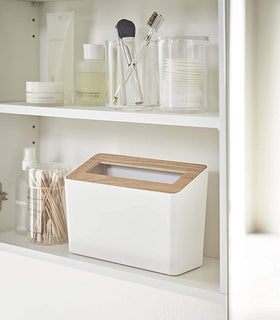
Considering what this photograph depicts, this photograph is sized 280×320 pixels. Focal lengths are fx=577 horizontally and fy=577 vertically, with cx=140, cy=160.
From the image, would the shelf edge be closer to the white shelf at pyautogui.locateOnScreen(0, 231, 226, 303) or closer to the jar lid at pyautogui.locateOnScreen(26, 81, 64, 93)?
the white shelf at pyautogui.locateOnScreen(0, 231, 226, 303)

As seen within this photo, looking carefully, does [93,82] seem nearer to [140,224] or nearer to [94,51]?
[94,51]

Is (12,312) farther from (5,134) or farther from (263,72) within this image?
(263,72)

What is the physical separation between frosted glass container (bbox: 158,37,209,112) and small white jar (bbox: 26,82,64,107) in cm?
20

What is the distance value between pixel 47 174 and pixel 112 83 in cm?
19

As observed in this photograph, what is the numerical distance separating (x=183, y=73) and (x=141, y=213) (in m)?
0.20

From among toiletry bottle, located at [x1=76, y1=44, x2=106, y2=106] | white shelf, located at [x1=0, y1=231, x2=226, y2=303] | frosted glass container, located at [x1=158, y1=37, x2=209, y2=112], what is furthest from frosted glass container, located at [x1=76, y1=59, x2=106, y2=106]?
white shelf, located at [x1=0, y1=231, x2=226, y2=303]

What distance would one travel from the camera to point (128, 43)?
832 millimetres

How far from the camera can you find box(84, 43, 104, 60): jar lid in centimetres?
89

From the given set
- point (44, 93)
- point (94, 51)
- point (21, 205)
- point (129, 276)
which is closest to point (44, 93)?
point (44, 93)

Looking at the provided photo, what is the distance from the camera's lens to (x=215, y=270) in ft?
2.75

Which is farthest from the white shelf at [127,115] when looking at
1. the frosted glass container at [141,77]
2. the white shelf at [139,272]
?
the white shelf at [139,272]

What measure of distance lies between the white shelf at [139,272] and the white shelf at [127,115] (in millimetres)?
213

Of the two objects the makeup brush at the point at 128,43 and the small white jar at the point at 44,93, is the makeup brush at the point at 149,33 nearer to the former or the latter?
the makeup brush at the point at 128,43

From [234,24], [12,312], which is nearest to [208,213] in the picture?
[234,24]
